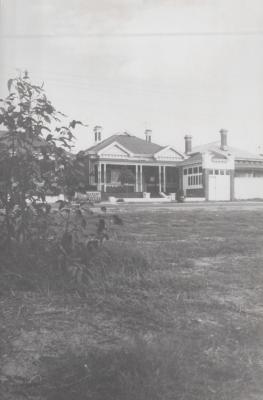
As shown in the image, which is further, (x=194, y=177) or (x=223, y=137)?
(x=223, y=137)

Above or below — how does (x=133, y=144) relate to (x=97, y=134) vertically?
below

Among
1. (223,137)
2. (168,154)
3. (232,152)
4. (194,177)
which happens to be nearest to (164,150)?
(168,154)

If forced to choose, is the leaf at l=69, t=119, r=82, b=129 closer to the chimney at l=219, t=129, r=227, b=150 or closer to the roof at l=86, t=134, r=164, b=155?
the roof at l=86, t=134, r=164, b=155

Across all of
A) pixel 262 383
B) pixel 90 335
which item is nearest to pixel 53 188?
pixel 90 335

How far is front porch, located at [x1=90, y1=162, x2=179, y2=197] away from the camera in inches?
1329

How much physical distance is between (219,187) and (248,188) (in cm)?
357

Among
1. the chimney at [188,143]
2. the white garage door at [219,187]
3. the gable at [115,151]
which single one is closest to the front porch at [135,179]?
the gable at [115,151]

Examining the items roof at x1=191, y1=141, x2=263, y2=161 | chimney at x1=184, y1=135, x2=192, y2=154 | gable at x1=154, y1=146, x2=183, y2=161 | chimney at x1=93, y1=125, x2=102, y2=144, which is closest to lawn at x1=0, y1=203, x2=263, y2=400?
gable at x1=154, y1=146, x2=183, y2=161

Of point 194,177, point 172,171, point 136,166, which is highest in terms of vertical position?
point 136,166

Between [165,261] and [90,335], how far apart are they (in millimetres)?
2666

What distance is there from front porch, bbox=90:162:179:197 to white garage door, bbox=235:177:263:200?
536 cm

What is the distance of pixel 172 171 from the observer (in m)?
39.1

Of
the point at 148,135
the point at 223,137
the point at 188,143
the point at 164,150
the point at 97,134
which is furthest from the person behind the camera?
the point at 148,135

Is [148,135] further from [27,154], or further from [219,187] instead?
[27,154]
